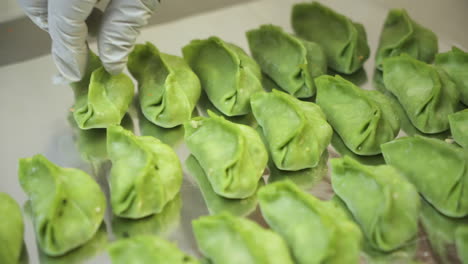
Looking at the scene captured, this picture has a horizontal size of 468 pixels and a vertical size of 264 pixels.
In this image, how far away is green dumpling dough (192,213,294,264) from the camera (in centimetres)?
166

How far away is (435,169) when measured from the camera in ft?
6.54

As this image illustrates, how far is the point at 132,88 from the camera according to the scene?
7.87 feet

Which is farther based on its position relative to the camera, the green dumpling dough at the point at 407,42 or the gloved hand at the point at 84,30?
the green dumpling dough at the point at 407,42

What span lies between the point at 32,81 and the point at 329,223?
158cm

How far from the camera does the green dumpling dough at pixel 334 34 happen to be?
2.63 meters

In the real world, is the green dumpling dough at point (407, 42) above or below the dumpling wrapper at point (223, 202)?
above

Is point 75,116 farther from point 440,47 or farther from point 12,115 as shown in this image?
point 440,47

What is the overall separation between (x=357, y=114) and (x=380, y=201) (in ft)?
1.58

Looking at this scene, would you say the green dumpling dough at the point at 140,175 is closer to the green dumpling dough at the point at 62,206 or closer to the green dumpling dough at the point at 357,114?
the green dumpling dough at the point at 62,206

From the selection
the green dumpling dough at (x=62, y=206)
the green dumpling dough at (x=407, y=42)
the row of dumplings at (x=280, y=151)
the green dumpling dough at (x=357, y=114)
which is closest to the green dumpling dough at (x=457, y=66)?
the row of dumplings at (x=280, y=151)

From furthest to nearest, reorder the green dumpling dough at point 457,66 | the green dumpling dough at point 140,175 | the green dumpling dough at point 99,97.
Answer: the green dumpling dough at point 457,66 < the green dumpling dough at point 99,97 < the green dumpling dough at point 140,175

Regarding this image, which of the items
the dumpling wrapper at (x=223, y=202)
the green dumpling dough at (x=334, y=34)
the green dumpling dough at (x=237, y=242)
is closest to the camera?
the green dumpling dough at (x=237, y=242)

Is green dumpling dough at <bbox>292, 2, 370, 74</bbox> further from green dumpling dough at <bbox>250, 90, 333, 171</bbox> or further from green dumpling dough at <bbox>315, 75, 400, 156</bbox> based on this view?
green dumpling dough at <bbox>250, 90, 333, 171</bbox>

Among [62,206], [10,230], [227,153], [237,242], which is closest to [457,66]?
[227,153]
